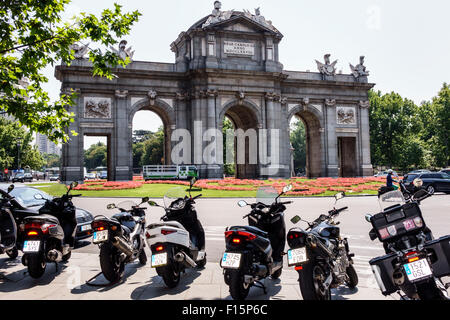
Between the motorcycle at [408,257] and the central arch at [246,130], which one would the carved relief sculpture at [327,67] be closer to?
the central arch at [246,130]

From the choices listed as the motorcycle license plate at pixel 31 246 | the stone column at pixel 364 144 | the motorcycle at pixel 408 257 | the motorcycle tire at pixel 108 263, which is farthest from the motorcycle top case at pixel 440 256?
the stone column at pixel 364 144

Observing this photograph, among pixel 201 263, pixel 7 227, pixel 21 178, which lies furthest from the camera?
pixel 21 178

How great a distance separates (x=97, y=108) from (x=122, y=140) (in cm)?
388

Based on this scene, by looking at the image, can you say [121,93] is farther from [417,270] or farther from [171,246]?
[417,270]

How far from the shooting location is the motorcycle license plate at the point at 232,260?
185 inches

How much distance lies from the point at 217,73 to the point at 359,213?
80.9 ft

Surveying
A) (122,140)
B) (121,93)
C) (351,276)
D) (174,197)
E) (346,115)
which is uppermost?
(121,93)

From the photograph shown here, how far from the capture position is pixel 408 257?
399 centimetres

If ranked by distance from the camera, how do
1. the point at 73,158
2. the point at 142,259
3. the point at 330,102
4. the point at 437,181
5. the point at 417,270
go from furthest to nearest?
the point at 330,102 < the point at 73,158 < the point at 437,181 < the point at 142,259 < the point at 417,270

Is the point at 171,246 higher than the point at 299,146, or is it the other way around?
the point at 299,146

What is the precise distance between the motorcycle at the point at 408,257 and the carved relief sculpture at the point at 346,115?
39826 millimetres

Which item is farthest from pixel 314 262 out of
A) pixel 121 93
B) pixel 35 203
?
pixel 121 93

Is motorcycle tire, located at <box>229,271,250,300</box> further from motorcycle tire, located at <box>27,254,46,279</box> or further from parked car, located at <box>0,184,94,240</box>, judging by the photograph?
parked car, located at <box>0,184,94,240</box>

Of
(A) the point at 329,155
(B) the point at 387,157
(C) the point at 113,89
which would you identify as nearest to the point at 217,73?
(C) the point at 113,89
